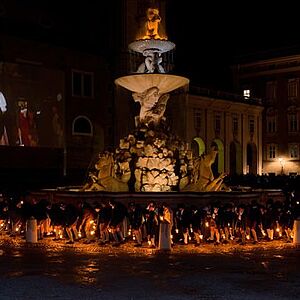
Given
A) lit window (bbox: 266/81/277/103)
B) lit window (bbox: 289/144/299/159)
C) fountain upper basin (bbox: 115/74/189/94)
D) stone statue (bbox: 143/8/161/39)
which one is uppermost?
lit window (bbox: 266/81/277/103)

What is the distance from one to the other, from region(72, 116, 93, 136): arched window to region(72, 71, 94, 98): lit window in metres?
1.83

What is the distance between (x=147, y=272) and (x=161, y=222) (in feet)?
14.4

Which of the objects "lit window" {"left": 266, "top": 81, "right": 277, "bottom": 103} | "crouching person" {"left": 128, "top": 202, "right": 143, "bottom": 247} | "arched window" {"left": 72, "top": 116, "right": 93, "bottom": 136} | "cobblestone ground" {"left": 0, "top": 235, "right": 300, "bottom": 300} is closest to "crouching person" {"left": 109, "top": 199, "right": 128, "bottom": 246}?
"crouching person" {"left": 128, "top": 202, "right": 143, "bottom": 247}

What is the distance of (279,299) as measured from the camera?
1124 cm

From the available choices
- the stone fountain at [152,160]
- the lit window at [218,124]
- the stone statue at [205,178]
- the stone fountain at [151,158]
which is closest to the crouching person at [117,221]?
the stone fountain at [152,160]

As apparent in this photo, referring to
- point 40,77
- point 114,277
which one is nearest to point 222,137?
point 40,77

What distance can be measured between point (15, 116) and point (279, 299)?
34493 mm

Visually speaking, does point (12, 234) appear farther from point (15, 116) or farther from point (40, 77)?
point (40, 77)

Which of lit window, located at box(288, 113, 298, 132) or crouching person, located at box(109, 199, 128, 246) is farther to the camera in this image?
lit window, located at box(288, 113, 298, 132)

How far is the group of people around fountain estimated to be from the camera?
62.1ft

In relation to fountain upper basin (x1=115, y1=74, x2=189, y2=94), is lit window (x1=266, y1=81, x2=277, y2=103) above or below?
above

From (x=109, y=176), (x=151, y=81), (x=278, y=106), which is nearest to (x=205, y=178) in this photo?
(x=109, y=176)

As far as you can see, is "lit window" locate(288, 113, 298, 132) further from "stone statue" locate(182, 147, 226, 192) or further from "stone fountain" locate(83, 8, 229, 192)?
"stone statue" locate(182, 147, 226, 192)

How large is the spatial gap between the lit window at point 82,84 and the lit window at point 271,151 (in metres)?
24.0
